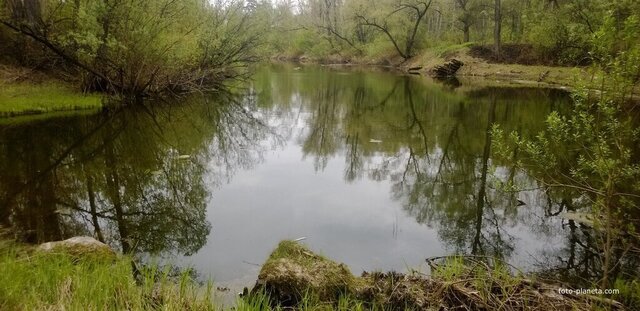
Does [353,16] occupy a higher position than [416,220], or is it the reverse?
[353,16]

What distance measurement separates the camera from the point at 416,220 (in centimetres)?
762

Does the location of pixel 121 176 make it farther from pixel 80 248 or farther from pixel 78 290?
pixel 78 290

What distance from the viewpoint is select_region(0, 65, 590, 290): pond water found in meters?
6.49

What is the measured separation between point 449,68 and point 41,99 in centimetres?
3382

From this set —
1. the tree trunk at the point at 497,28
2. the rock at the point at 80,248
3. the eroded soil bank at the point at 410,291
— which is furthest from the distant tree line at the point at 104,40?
the tree trunk at the point at 497,28

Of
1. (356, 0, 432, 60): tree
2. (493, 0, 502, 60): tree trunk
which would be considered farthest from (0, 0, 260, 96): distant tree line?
(356, 0, 432, 60): tree

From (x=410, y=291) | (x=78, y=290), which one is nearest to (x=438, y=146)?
(x=410, y=291)

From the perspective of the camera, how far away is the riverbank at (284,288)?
12.5 feet

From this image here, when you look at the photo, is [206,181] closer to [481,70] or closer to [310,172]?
[310,172]

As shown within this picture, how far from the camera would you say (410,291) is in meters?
4.49

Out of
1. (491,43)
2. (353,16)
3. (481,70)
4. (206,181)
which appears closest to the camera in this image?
(206,181)

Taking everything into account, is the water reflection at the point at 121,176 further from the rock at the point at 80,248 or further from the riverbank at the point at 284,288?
the riverbank at the point at 284,288

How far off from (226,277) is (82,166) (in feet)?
21.3

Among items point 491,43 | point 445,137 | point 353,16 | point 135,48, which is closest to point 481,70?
point 491,43
